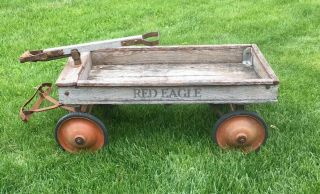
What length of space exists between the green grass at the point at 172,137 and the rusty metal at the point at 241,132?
0.32 feet

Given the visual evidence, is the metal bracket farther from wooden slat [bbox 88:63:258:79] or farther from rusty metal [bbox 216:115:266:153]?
rusty metal [bbox 216:115:266:153]

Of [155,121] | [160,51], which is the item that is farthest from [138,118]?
[160,51]

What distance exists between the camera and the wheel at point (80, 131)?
3.88m

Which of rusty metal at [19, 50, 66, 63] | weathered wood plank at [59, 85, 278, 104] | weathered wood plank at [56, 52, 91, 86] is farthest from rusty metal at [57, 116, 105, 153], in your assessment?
rusty metal at [19, 50, 66, 63]

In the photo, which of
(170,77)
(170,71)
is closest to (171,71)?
(170,71)

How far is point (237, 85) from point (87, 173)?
4.03ft

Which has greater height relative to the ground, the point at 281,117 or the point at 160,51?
the point at 160,51

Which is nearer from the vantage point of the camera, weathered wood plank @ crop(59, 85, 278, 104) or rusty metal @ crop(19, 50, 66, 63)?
weathered wood plank @ crop(59, 85, 278, 104)

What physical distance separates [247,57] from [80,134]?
172 cm

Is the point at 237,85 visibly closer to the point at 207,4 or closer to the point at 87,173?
the point at 87,173

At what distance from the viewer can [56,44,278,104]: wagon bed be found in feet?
12.2

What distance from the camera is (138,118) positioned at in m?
4.62

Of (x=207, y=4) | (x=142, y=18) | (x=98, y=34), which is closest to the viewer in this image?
(x=98, y=34)

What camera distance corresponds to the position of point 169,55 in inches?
188
